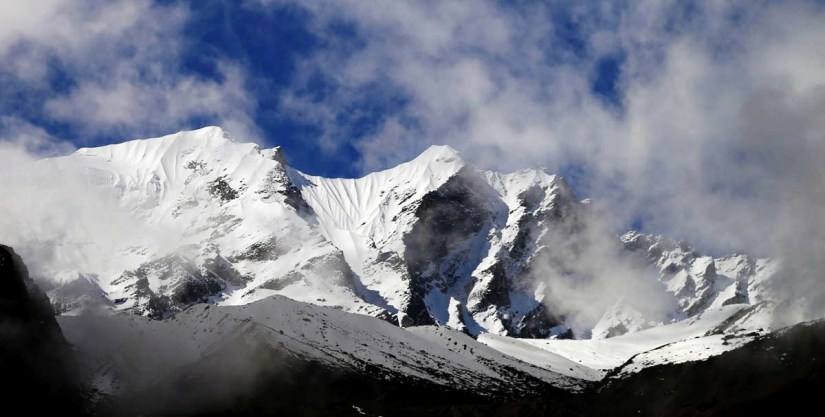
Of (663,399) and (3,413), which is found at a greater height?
(663,399)

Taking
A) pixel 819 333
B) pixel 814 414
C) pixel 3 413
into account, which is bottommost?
pixel 3 413

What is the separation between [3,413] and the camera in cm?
19925

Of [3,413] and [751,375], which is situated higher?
[751,375]

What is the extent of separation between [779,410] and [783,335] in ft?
146

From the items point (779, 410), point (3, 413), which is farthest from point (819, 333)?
point (3, 413)

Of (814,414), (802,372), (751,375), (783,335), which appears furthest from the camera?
(783,335)

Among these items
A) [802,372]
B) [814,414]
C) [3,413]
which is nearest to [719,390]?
[802,372]

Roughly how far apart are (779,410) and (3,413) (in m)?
153

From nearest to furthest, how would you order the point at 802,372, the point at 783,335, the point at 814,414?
the point at 814,414
the point at 802,372
the point at 783,335

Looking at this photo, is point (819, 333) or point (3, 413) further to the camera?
point (3, 413)

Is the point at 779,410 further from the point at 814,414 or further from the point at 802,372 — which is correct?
the point at 802,372

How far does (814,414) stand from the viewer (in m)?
149

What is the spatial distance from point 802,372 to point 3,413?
522 feet

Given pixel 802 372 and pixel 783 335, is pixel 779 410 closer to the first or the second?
pixel 802 372
